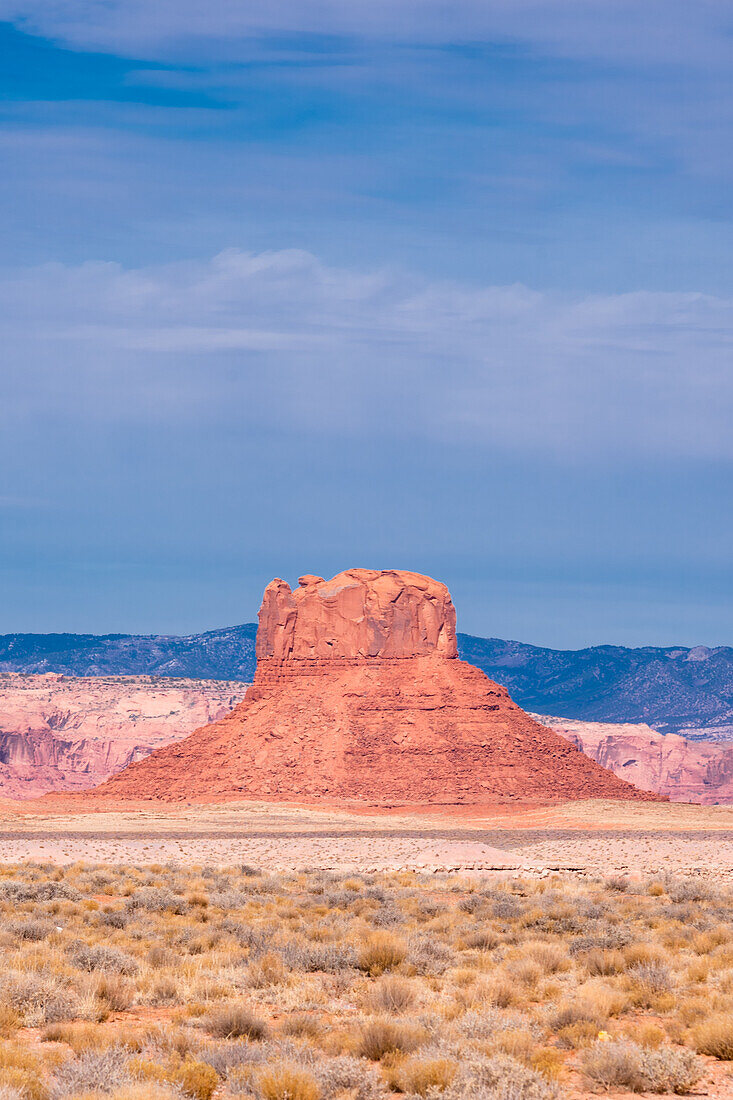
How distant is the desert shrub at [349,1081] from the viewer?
10.9 m

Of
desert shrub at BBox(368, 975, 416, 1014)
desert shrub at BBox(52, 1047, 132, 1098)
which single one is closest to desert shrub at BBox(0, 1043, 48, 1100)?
desert shrub at BBox(52, 1047, 132, 1098)

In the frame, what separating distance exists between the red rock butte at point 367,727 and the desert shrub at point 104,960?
6351 cm

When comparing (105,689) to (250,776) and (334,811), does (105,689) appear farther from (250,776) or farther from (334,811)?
(334,811)

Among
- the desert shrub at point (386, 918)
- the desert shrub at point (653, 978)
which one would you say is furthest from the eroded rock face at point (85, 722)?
the desert shrub at point (653, 978)

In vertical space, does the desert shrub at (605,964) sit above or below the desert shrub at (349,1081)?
above

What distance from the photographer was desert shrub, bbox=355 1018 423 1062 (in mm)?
12234

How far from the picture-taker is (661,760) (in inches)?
6161

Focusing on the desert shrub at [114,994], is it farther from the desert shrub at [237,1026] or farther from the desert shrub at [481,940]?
the desert shrub at [481,940]

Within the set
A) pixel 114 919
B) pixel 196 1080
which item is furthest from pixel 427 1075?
pixel 114 919

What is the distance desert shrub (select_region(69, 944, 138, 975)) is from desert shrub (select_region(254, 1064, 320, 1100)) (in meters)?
6.07

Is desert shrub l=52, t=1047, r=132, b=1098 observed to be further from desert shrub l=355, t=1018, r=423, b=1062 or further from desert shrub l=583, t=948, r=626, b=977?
desert shrub l=583, t=948, r=626, b=977

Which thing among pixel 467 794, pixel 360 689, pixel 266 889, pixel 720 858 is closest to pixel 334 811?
pixel 467 794

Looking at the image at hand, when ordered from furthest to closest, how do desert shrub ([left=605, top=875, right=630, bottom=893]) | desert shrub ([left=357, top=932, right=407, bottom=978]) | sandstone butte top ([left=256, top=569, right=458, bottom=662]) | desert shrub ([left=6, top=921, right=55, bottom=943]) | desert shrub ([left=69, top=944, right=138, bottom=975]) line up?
sandstone butte top ([left=256, top=569, right=458, bottom=662]), desert shrub ([left=605, top=875, right=630, bottom=893]), desert shrub ([left=6, top=921, right=55, bottom=943]), desert shrub ([left=357, top=932, right=407, bottom=978]), desert shrub ([left=69, top=944, right=138, bottom=975])

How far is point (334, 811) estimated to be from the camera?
76.4 metres
